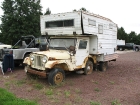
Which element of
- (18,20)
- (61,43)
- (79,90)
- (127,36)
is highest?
(18,20)

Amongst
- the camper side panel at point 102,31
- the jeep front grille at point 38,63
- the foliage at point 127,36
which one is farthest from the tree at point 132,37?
the jeep front grille at point 38,63

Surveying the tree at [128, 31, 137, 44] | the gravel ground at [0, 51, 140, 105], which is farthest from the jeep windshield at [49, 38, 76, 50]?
the tree at [128, 31, 137, 44]

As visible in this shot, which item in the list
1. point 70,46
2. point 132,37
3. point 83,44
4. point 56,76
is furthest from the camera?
point 132,37

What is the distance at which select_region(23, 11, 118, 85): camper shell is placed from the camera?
281 inches

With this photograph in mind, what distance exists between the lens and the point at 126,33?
51188 millimetres

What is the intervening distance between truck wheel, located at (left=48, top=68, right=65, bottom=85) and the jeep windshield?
139 cm

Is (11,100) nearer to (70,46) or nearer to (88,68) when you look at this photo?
(70,46)

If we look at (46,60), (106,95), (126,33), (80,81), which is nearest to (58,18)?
(46,60)

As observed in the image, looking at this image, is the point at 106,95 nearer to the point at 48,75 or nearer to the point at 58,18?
the point at 48,75

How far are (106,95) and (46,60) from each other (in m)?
2.62

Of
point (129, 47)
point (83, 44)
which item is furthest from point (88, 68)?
point (129, 47)

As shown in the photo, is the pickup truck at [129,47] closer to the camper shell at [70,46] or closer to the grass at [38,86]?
the camper shell at [70,46]

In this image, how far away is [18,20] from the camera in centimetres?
3312

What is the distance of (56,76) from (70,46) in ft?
5.27
